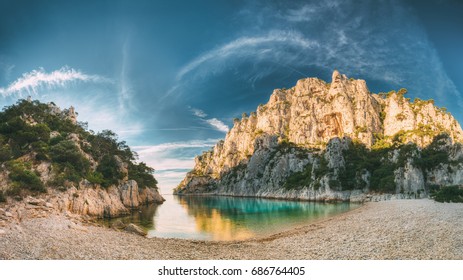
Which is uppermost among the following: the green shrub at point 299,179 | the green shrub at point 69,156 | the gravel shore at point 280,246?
the green shrub at point 69,156

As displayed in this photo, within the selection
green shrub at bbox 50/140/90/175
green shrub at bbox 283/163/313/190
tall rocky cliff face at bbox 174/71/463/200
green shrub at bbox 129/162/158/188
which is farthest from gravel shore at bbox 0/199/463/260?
green shrub at bbox 283/163/313/190

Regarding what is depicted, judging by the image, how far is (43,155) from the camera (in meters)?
33.6

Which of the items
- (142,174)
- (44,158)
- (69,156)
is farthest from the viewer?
(142,174)

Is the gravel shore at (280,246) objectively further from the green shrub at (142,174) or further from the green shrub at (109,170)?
the green shrub at (142,174)

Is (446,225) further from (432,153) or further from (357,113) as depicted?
(357,113)

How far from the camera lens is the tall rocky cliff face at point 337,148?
223 feet

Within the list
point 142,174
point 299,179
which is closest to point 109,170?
point 142,174

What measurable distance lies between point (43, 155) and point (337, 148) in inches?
2994

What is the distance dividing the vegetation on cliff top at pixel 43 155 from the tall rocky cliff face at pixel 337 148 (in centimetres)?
5348

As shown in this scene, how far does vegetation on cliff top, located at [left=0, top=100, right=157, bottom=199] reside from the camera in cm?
2572

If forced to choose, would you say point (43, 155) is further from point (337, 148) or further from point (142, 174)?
point (337, 148)

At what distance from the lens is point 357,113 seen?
377ft

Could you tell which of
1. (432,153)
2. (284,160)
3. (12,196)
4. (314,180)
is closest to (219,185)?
(284,160)

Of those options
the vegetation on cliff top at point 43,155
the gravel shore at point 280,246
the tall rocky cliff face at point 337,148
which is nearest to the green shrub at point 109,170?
the vegetation on cliff top at point 43,155
